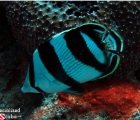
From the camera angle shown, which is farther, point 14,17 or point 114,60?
point 14,17

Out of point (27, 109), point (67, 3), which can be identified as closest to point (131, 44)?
point (67, 3)

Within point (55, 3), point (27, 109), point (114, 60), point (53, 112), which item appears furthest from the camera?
point (27, 109)

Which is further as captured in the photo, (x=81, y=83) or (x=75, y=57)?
(x=81, y=83)

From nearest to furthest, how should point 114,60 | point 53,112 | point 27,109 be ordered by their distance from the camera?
point 114,60 < point 53,112 < point 27,109

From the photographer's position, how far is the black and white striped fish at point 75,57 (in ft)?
4.40

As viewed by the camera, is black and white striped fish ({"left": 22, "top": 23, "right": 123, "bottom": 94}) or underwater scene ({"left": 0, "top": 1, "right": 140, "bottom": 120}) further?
underwater scene ({"left": 0, "top": 1, "right": 140, "bottom": 120})

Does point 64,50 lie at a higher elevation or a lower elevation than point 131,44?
higher

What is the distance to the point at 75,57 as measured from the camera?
140 centimetres

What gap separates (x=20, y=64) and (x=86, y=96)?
1.06 meters

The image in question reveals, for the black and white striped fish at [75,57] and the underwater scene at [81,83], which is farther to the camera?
the underwater scene at [81,83]

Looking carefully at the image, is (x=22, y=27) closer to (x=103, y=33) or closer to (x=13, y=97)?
(x=13, y=97)

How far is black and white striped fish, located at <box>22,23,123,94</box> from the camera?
52.8 inches

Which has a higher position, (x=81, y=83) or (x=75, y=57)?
(x=75, y=57)

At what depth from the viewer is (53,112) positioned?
7.96ft
